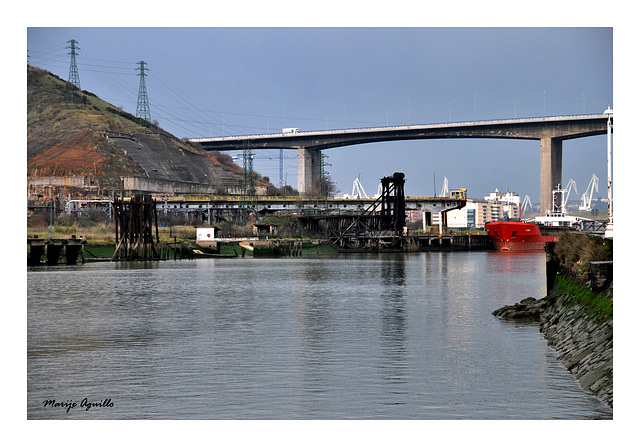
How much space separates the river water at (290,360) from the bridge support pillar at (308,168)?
512ft

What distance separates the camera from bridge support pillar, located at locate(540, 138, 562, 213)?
480 ft

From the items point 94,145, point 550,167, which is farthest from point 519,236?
point 94,145

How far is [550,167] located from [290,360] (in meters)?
135

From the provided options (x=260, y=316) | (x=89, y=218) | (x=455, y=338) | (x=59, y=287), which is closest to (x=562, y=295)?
(x=455, y=338)

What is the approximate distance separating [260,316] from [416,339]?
846 cm

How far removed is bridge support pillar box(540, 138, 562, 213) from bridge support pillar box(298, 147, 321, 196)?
210 feet

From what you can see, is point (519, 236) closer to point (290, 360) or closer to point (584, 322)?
point (584, 322)

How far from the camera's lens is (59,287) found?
4291cm

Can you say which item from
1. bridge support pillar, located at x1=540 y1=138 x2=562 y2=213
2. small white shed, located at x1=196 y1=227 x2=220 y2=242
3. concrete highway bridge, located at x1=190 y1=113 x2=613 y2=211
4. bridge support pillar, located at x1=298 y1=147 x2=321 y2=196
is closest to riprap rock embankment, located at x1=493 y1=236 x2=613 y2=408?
small white shed, located at x1=196 y1=227 x2=220 y2=242

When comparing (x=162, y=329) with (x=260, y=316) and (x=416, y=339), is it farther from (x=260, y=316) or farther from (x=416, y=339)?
(x=416, y=339)

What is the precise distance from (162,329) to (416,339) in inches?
365
